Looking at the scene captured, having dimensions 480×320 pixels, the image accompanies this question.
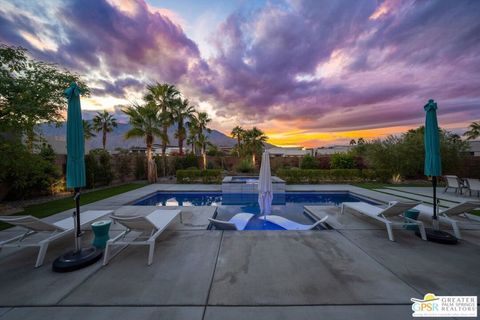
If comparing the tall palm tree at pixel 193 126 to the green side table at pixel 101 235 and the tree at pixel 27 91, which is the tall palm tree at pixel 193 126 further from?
the green side table at pixel 101 235

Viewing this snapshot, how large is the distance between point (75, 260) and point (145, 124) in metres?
12.6

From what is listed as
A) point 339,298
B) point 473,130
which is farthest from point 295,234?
point 473,130

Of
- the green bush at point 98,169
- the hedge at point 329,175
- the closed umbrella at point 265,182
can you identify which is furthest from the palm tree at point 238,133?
the closed umbrella at point 265,182

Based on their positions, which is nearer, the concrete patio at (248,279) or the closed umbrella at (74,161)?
the concrete patio at (248,279)

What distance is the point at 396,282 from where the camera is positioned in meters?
2.70

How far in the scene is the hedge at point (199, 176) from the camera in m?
14.0

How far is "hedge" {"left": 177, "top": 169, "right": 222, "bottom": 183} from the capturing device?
14.0 m

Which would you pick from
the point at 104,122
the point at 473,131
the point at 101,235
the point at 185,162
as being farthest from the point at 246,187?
the point at 104,122

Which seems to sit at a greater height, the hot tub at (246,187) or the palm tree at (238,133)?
the palm tree at (238,133)

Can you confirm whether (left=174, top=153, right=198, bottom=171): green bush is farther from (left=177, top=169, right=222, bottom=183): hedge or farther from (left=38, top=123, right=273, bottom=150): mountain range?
(left=177, top=169, right=222, bottom=183): hedge

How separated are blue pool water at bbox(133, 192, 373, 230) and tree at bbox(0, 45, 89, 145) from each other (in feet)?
15.4

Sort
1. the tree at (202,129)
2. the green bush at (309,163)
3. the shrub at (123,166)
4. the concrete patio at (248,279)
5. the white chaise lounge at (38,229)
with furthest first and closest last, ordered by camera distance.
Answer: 1. the tree at (202,129)
2. the green bush at (309,163)
3. the shrub at (123,166)
4. the white chaise lounge at (38,229)
5. the concrete patio at (248,279)

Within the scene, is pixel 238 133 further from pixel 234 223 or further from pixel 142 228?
pixel 142 228

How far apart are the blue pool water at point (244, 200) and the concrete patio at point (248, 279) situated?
362 cm
